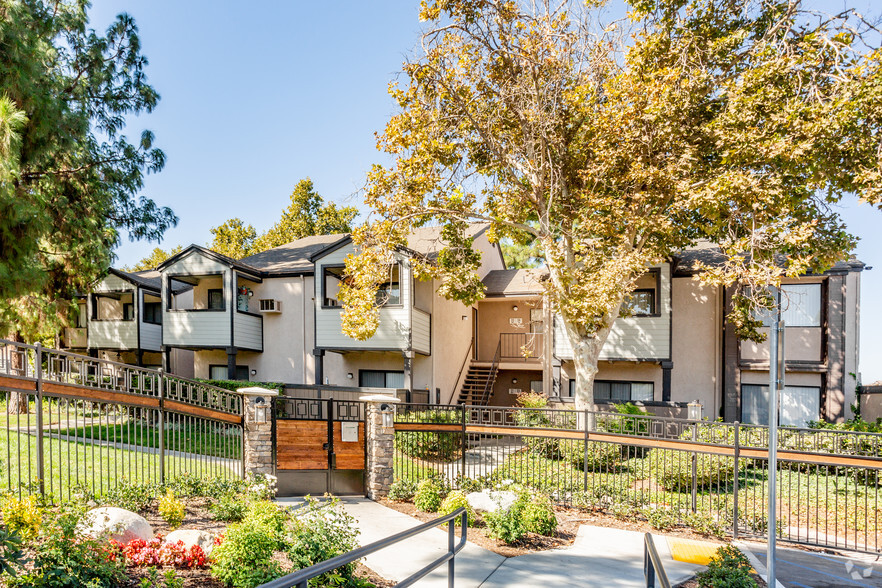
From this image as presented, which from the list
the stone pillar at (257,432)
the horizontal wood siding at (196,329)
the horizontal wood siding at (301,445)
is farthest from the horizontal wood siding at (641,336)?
the horizontal wood siding at (196,329)

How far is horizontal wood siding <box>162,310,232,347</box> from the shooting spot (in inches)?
753

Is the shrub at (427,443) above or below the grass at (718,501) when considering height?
above

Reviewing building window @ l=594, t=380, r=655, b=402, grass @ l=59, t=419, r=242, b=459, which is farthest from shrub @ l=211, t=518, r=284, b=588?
building window @ l=594, t=380, r=655, b=402

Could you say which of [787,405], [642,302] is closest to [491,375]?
[642,302]

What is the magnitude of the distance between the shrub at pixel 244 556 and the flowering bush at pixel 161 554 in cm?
44

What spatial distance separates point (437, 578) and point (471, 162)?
1128 cm

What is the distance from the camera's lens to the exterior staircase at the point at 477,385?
19.7 m

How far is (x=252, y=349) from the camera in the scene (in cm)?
1991

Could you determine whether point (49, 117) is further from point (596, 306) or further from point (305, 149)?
point (596, 306)

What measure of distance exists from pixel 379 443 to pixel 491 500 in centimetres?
235

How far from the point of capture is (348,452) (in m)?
9.76

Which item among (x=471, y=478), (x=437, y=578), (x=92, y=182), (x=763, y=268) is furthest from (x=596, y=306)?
(x=92, y=182)

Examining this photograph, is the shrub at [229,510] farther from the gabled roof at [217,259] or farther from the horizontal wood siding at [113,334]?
the horizontal wood siding at [113,334]

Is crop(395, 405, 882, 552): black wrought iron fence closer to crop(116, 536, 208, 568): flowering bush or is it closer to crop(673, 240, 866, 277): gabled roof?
crop(116, 536, 208, 568): flowering bush
